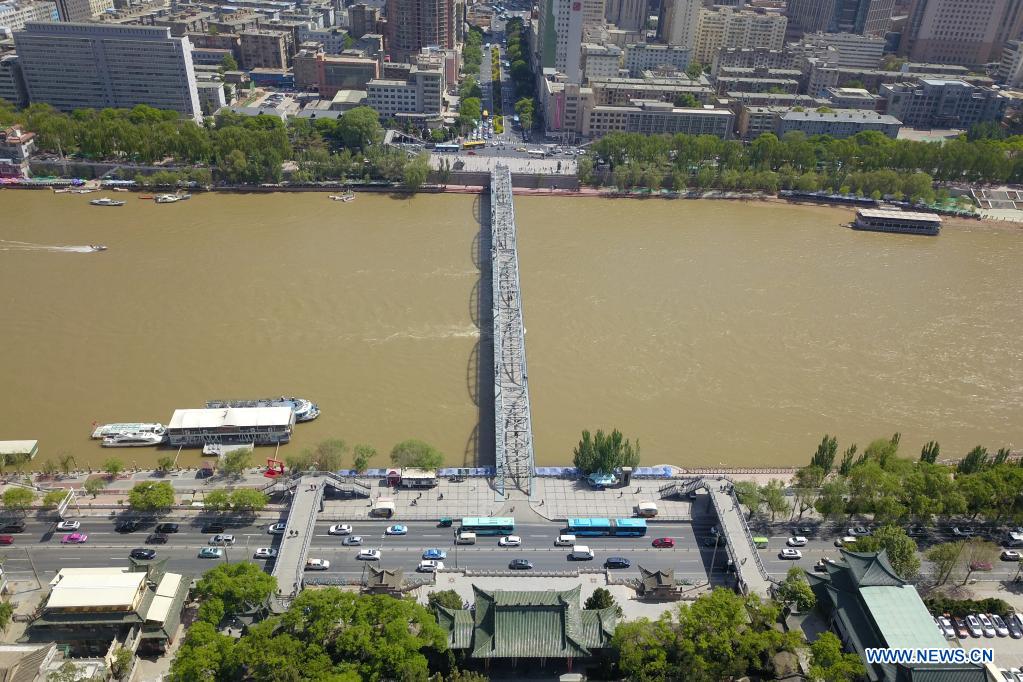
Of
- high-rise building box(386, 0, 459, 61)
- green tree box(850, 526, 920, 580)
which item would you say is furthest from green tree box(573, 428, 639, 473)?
high-rise building box(386, 0, 459, 61)

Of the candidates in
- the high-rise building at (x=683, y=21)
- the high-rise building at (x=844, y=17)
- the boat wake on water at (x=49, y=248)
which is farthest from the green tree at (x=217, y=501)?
the high-rise building at (x=844, y=17)

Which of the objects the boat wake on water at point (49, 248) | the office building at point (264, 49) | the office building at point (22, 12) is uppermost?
the office building at point (22, 12)

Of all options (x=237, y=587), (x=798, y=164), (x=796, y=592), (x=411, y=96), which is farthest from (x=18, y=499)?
(x=798, y=164)

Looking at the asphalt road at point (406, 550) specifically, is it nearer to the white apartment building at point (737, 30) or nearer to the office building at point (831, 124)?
the office building at point (831, 124)

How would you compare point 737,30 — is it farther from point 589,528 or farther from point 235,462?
point 235,462

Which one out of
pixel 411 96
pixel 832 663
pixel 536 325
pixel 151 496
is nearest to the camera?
pixel 832 663

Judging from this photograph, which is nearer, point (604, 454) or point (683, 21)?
point (604, 454)
